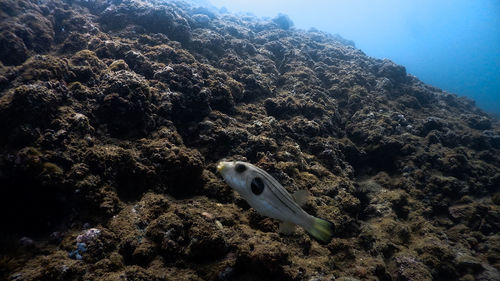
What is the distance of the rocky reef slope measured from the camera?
10.1 feet

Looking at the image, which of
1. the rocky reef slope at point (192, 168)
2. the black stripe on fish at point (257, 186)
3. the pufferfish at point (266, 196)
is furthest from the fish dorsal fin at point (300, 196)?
the rocky reef slope at point (192, 168)

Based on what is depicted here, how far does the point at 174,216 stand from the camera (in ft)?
10.8

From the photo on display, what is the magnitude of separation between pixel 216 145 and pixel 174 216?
7.32 feet

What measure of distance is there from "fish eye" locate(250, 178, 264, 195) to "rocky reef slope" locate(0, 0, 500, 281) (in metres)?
1.23

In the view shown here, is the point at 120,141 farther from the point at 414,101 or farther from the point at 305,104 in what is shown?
the point at 414,101

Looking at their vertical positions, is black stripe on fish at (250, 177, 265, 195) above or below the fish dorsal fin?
below

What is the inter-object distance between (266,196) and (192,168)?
2406 mm

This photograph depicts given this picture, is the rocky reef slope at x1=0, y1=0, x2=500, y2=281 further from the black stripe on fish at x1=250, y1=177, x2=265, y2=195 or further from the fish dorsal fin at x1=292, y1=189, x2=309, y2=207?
the black stripe on fish at x1=250, y1=177, x2=265, y2=195

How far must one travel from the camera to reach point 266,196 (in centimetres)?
217

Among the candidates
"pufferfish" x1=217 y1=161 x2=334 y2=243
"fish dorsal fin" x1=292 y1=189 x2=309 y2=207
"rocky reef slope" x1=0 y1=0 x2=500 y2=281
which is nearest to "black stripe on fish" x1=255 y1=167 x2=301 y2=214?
"pufferfish" x1=217 y1=161 x2=334 y2=243

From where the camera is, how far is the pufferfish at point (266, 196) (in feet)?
6.95

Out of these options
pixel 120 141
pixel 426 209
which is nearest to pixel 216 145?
pixel 120 141

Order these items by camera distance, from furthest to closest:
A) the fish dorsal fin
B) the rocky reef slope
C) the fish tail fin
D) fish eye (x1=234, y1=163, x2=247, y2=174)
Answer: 1. the rocky reef slope
2. the fish dorsal fin
3. the fish tail fin
4. fish eye (x1=234, y1=163, x2=247, y2=174)

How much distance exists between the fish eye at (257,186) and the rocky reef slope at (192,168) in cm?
123
